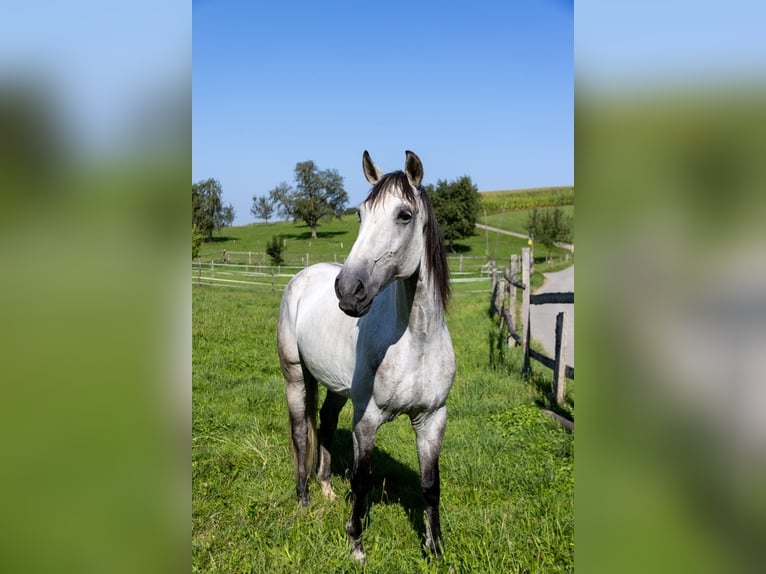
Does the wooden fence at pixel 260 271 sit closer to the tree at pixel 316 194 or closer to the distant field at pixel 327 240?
the distant field at pixel 327 240

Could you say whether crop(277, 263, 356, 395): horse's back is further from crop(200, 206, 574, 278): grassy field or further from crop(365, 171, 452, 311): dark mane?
crop(200, 206, 574, 278): grassy field

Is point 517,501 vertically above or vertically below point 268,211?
below

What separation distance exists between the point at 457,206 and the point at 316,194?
19889 mm

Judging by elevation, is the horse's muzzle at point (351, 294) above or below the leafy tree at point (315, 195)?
below

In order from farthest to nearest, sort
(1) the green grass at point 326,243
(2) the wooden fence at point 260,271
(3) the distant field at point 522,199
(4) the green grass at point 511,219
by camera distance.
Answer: (3) the distant field at point 522,199, (4) the green grass at point 511,219, (1) the green grass at point 326,243, (2) the wooden fence at point 260,271

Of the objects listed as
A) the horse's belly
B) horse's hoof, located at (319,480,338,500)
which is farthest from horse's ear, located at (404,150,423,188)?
horse's hoof, located at (319,480,338,500)

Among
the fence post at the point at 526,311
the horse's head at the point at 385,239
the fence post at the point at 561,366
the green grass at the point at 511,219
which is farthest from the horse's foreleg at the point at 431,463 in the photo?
the green grass at the point at 511,219

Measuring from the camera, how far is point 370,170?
2.77 m

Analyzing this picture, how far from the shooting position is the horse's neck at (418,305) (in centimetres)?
283

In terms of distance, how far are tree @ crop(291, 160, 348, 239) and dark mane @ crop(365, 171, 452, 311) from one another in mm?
48430
